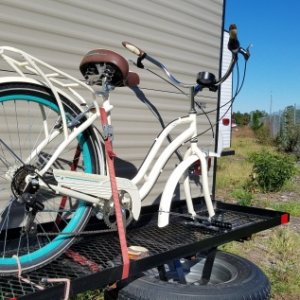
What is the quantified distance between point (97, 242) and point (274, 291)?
176 centimetres

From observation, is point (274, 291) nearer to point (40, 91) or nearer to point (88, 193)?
point (88, 193)

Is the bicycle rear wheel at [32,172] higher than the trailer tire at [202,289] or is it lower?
higher

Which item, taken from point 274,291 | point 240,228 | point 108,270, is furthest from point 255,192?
point 108,270

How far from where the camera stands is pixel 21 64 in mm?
2586

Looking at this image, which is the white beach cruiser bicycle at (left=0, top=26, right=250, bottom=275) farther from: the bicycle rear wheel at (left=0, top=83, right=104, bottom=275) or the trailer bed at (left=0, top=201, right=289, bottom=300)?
the trailer bed at (left=0, top=201, right=289, bottom=300)

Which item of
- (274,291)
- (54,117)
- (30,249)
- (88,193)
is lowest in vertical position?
(274,291)

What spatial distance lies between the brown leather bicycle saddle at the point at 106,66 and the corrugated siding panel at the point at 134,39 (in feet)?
1.41

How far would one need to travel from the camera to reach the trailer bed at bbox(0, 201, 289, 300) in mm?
2100

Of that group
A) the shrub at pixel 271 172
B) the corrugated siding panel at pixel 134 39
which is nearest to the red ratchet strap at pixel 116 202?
the corrugated siding panel at pixel 134 39

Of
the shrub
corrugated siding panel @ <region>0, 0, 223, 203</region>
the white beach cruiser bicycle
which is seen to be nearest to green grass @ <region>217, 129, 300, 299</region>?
the shrub

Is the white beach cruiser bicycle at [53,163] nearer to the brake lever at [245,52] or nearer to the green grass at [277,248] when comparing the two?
the brake lever at [245,52]

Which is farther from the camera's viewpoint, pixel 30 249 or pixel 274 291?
pixel 274 291

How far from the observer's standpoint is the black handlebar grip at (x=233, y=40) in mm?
3086

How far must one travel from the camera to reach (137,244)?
2.86 metres
